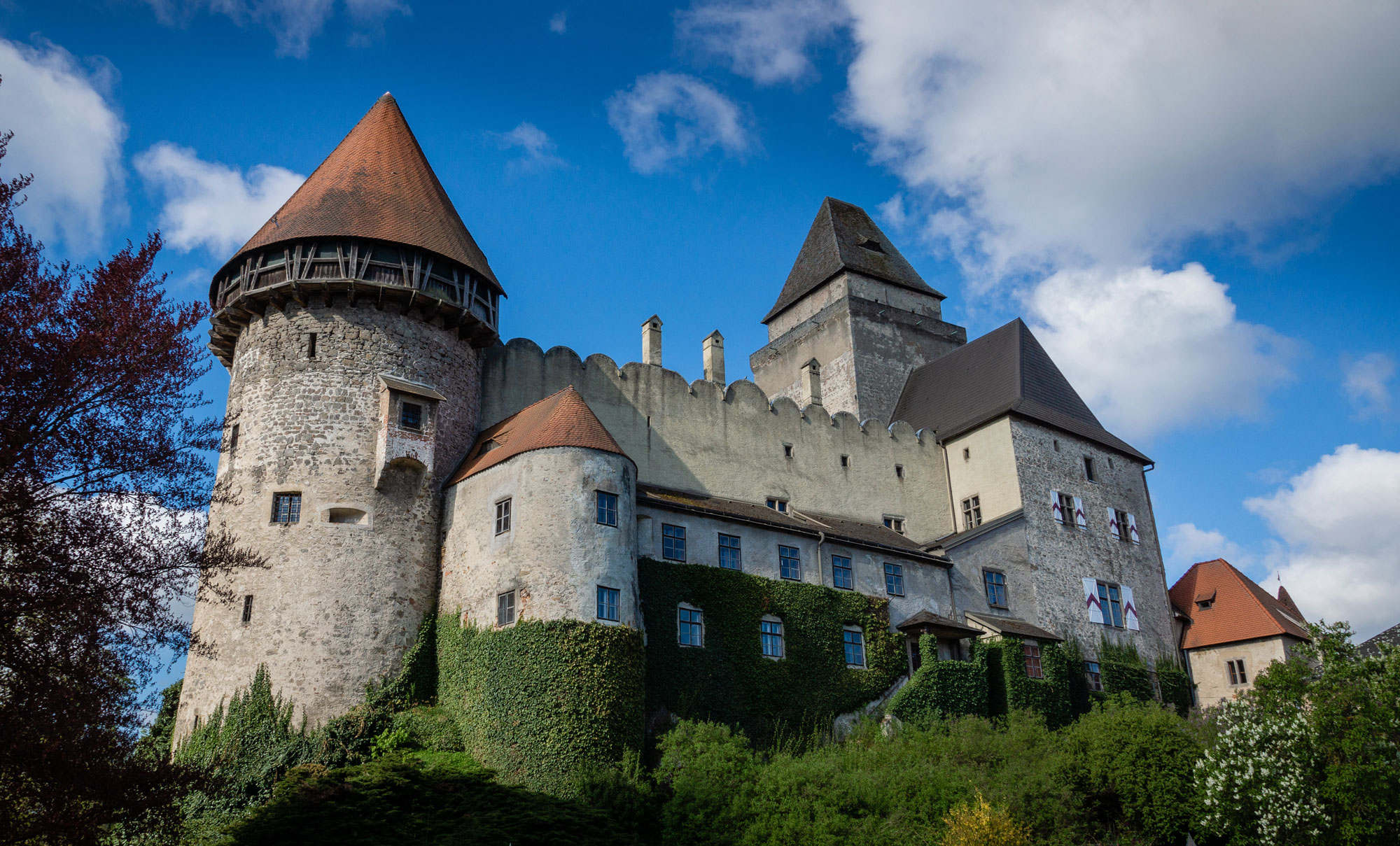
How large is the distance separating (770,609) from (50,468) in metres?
17.1

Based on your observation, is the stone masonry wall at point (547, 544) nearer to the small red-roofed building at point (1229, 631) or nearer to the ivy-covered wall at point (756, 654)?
the ivy-covered wall at point (756, 654)

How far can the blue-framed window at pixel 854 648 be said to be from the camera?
1078 inches

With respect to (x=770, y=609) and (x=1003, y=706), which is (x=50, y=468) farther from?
(x=1003, y=706)

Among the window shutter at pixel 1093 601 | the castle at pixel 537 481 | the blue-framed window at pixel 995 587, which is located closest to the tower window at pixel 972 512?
the castle at pixel 537 481

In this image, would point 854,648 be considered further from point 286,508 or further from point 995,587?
point 286,508

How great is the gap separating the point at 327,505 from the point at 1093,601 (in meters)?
21.8

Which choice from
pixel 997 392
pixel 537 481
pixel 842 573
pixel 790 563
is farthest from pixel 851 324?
pixel 537 481

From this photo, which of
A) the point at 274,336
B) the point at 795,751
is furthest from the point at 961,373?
the point at 274,336

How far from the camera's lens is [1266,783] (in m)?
22.1

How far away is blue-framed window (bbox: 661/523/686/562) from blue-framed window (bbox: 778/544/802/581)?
110 inches

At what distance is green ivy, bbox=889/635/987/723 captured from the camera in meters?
27.0

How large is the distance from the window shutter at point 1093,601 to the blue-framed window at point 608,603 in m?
16.5

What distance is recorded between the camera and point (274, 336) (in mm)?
26281

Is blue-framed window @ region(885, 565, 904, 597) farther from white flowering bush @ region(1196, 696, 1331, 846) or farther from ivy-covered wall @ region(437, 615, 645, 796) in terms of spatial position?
ivy-covered wall @ region(437, 615, 645, 796)
